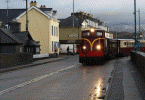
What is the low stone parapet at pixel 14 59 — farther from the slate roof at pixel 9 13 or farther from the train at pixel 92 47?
the slate roof at pixel 9 13

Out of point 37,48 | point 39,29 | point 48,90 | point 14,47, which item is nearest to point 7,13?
point 39,29

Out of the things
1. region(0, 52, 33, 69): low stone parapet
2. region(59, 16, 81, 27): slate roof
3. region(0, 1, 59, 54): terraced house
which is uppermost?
region(59, 16, 81, 27): slate roof

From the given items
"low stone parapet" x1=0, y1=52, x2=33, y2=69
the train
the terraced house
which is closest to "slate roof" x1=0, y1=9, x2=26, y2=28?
the terraced house

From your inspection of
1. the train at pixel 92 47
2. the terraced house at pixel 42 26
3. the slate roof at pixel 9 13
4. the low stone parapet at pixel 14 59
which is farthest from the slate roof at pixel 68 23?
the train at pixel 92 47

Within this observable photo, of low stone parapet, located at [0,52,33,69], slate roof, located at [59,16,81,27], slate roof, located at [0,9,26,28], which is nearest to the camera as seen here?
low stone parapet, located at [0,52,33,69]

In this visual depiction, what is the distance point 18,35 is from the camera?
3744cm

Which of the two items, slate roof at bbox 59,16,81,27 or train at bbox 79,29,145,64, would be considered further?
slate roof at bbox 59,16,81,27

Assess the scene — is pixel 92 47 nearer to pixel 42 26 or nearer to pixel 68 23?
pixel 42 26

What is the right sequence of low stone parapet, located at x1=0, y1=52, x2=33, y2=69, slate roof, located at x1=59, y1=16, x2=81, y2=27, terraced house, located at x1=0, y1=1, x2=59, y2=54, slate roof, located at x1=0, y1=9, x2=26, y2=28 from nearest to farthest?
low stone parapet, located at x1=0, y1=52, x2=33, y2=69
terraced house, located at x1=0, y1=1, x2=59, y2=54
slate roof, located at x1=0, y1=9, x2=26, y2=28
slate roof, located at x1=59, y1=16, x2=81, y2=27

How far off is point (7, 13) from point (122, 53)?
28022mm

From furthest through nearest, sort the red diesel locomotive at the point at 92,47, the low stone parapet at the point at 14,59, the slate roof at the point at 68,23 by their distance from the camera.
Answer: the slate roof at the point at 68,23 → the red diesel locomotive at the point at 92,47 → the low stone parapet at the point at 14,59

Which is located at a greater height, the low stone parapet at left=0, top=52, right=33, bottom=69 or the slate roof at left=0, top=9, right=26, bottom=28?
the slate roof at left=0, top=9, right=26, bottom=28

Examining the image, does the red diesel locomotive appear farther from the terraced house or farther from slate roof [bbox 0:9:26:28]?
slate roof [bbox 0:9:26:28]

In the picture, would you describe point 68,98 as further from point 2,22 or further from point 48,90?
point 2,22
